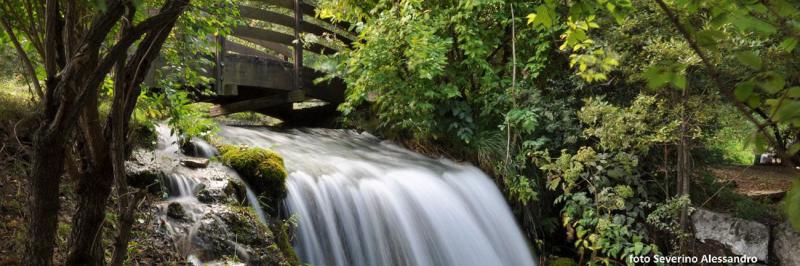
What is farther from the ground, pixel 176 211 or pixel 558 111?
pixel 558 111

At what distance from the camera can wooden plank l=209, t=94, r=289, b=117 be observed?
28.7 feet

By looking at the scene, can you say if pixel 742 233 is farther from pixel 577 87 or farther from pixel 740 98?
pixel 740 98

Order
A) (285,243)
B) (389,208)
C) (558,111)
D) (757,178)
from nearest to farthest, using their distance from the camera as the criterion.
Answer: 1. (285,243)
2. (389,208)
3. (558,111)
4. (757,178)

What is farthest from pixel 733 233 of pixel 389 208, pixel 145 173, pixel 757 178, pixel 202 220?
pixel 145 173

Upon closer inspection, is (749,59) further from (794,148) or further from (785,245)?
(785,245)

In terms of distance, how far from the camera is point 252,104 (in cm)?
895

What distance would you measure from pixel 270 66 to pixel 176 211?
15.3 feet

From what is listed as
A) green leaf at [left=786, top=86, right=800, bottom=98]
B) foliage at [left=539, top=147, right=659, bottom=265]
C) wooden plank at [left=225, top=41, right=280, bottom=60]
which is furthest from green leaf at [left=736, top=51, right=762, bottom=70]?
wooden plank at [left=225, top=41, right=280, bottom=60]

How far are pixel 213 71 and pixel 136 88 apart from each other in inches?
201

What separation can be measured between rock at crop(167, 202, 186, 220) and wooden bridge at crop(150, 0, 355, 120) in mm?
3514

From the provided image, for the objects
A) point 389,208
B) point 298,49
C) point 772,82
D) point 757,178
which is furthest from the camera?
point 757,178

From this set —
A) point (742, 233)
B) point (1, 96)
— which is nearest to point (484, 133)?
point (742, 233)

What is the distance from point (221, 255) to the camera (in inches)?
145

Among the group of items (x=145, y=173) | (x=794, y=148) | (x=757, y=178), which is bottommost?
(x=757, y=178)
